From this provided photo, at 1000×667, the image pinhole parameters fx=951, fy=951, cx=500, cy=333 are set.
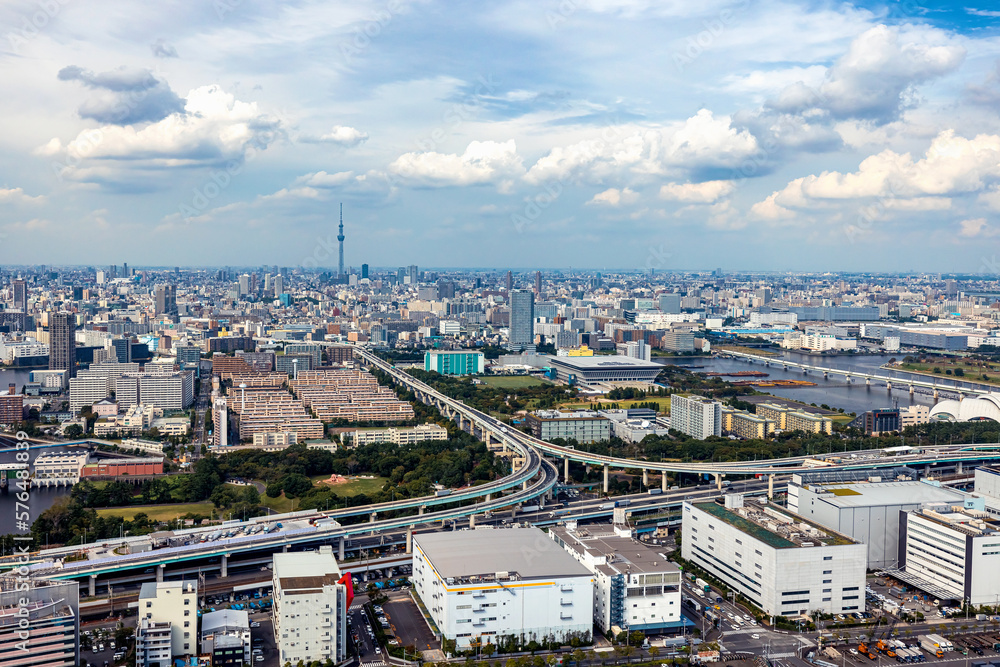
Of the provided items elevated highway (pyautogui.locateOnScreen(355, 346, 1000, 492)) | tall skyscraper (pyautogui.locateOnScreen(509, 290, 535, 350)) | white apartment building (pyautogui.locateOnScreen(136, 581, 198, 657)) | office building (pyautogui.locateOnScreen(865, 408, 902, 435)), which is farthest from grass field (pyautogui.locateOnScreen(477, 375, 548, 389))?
white apartment building (pyautogui.locateOnScreen(136, 581, 198, 657))

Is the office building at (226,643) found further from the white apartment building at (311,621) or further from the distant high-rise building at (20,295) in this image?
the distant high-rise building at (20,295)

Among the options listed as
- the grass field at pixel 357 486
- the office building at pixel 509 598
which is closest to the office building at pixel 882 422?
the grass field at pixel 357 486

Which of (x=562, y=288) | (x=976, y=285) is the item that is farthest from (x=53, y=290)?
(x=976, y=285)

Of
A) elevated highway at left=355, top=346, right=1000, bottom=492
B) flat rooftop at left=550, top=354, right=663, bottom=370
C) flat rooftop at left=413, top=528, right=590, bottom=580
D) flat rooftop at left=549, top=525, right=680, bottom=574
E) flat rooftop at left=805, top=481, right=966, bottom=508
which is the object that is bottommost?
elevated highway at left=355, top=346, right=1000, bottom=492

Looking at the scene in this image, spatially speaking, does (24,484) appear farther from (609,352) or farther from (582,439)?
(609,352)

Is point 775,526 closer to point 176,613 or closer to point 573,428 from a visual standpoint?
point 176,613

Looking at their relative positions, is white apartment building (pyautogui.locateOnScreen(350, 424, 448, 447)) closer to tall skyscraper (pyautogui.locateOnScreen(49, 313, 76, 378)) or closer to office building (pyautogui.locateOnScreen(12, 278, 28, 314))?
tall skyscraper (pyautogui.locateOnScreen(49, 313, 76, 378))
